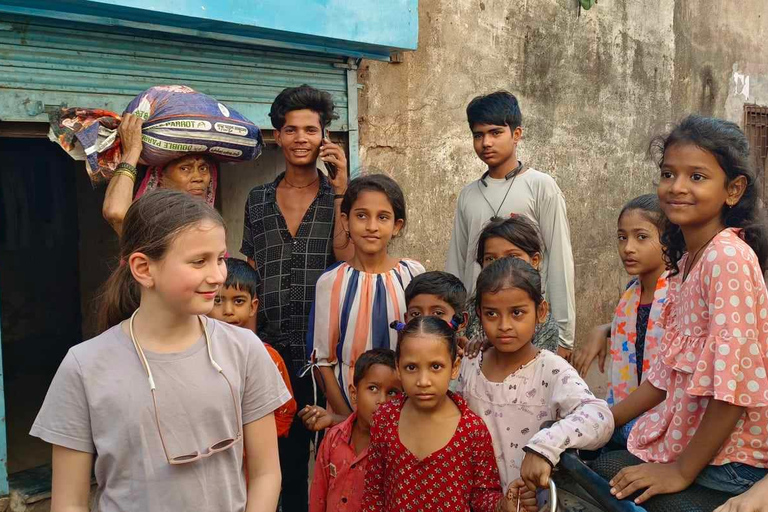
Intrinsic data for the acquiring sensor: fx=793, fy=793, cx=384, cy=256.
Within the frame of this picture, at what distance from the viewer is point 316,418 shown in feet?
9.93

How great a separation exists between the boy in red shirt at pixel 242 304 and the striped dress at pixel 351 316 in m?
0.21

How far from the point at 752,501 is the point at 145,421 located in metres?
1.36

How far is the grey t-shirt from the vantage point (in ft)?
5.85

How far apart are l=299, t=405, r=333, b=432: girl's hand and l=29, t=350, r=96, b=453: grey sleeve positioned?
1.30 metres

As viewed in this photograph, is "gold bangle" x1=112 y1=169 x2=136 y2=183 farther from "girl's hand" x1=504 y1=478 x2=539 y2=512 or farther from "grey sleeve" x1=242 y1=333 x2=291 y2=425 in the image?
"girl's hand" x1=504 y1=478 x2=539 y2=512

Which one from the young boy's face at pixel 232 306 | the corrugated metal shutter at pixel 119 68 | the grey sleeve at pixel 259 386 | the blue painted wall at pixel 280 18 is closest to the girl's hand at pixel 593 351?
the young boy's face at pixel 232 306

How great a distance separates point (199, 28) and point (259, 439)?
266 centimetres

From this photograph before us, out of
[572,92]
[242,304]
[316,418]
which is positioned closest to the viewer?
[316,418]

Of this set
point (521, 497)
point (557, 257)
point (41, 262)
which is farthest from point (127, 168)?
point (41, 262)

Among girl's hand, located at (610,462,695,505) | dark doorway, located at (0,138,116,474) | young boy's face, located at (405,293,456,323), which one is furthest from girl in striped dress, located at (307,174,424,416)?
dark doorway, located at (0,138,116,474)

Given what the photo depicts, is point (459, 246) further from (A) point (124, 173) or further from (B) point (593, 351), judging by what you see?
(A) point (124, 173)

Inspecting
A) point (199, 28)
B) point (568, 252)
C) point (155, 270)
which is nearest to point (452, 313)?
point (568, 252)

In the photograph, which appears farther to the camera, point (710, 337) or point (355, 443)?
point (355, 443)

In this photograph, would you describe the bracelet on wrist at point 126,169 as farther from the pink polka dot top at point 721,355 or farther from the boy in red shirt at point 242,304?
the pink polka dot top at point 721,355
